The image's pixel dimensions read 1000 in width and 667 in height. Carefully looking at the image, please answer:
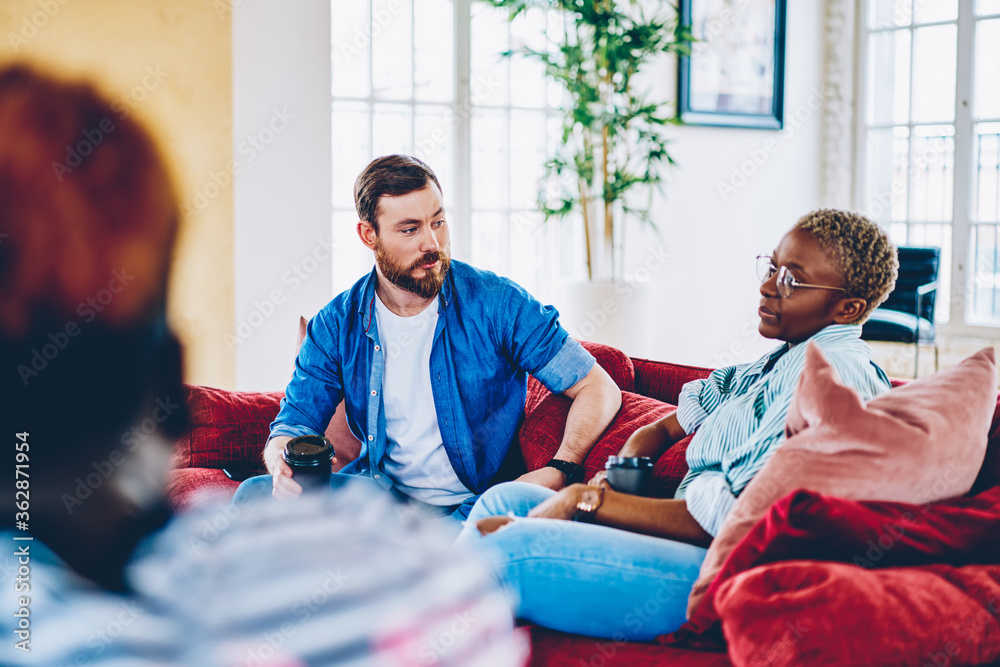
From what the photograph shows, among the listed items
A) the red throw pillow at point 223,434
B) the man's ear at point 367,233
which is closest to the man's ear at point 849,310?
the man's ear at point 367,233

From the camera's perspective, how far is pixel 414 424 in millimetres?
2039

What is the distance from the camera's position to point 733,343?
575 cm

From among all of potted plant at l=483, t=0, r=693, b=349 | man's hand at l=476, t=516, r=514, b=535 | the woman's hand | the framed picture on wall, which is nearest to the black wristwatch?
the woman's hand

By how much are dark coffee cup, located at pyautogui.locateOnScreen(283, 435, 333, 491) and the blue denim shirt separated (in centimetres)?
47

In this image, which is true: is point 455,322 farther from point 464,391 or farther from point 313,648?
point 313,648

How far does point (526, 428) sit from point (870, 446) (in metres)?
1.05

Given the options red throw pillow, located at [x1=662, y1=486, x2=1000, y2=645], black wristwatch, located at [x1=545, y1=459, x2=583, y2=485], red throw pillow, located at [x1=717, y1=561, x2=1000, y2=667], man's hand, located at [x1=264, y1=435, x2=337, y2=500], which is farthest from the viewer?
black wristwatch, located at [x1=545, y1=459, x2=583, y2=485]

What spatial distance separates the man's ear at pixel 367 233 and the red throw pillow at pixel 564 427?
577mm

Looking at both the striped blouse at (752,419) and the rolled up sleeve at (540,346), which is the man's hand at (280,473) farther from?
the striped blouse at (752,419)

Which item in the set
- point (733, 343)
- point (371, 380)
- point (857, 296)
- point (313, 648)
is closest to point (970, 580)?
point (857, 296)

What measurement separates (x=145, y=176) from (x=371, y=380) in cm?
165

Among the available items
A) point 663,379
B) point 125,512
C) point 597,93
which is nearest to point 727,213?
point 597,93

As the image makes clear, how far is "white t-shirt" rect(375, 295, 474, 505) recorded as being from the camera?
2.04m

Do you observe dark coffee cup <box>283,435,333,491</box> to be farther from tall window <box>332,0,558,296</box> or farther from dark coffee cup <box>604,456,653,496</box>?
tall window <box>332,0,558,296</box>
